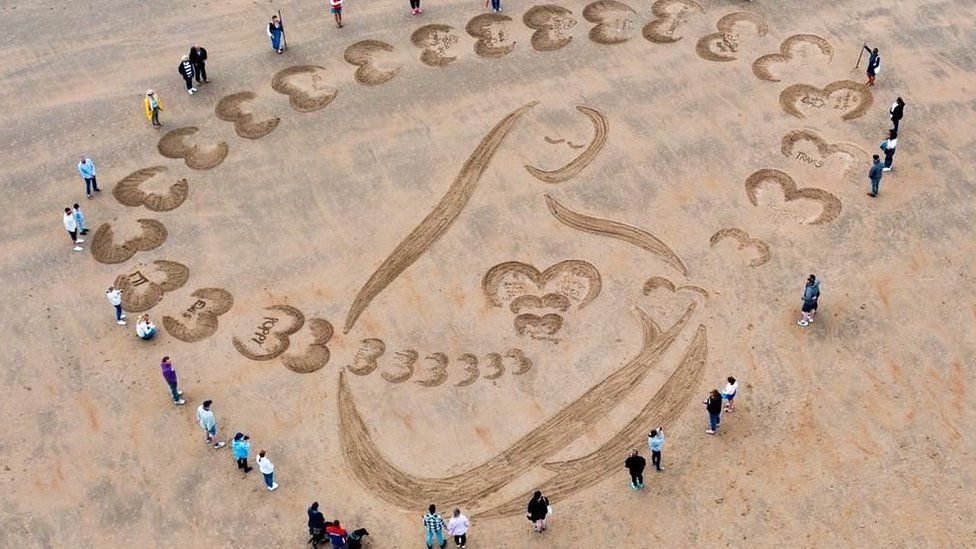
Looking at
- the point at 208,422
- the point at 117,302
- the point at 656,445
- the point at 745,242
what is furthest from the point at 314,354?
the point at 745,242

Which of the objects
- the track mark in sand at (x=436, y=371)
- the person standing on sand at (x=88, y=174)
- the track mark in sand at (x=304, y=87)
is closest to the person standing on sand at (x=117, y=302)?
the person standing on sand at (x=88, y=174)

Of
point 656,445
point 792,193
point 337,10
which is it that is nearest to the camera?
point 656,445

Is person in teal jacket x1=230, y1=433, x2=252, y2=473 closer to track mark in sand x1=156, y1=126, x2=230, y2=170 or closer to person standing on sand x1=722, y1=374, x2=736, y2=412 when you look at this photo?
track mark in sand x1=156, y1=126, x2=230, y2=170

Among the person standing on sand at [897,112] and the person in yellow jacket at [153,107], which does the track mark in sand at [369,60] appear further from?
the person standing on sand at [897,112]

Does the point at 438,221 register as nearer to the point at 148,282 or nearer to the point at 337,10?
the point at 148,282

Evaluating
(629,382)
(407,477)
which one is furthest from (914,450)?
(407,477)
